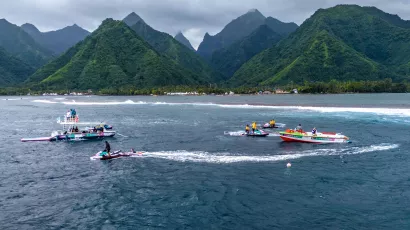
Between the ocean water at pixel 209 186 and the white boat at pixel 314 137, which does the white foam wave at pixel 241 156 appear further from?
the white boat at pixel 314 137

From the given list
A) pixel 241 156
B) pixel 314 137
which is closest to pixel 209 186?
pixel 241 156

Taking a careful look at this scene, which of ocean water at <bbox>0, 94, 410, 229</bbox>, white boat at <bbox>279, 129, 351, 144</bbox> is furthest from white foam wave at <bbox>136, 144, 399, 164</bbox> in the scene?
white boat at <bbox>279, 129, 351, 144</bbox>

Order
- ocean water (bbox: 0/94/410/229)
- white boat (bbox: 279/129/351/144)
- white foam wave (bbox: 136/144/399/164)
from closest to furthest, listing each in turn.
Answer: ocean water (bbox: 0/94/410/229) → white foam wave (bbox: 136/144/399/164) → white boat (bbox: 279/129/351/144)

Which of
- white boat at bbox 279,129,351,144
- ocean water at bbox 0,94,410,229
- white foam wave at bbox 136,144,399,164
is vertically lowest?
ocean water at bbox 0,94,410,229

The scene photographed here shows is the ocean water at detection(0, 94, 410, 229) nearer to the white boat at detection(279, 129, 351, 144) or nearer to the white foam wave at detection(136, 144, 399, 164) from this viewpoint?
the white foam wave at detection(136, 144, 399, 164)

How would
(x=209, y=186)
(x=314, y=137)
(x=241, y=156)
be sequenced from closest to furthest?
(x=209, y=186) < (x=241, y=156) < (x=314, y=137)

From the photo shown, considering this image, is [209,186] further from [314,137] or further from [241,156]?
[314,137]

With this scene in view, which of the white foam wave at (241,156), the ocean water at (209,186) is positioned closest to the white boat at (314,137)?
the ocean water at (209,186)

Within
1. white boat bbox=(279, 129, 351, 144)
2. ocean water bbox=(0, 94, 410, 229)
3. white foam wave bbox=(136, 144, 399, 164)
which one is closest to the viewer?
ocean water bbox=(0, 94, 410, 229)

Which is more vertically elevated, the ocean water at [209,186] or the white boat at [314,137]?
the white boat at [314,137]
